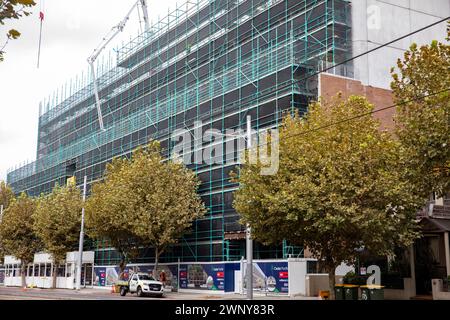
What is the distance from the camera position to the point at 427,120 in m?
19.3

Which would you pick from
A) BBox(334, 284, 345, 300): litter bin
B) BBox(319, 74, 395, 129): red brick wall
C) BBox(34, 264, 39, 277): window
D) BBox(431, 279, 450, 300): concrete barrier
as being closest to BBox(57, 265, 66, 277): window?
BBox(34, 264, 39, 277): window

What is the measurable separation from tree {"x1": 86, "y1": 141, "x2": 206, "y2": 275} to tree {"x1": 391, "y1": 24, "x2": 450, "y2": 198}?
22.8m

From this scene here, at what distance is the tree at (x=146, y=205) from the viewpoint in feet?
132

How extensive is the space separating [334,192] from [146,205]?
748 inches

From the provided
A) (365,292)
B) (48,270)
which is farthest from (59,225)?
(365,292)

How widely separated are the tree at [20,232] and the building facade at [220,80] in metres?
6.77

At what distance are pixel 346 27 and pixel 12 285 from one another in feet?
162

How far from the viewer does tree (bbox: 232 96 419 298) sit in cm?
2462

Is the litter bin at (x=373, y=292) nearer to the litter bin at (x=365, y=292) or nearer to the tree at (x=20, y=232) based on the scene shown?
the litter bin at (x=365, y=292)

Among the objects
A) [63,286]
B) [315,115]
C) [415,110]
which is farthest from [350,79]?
[63,286]

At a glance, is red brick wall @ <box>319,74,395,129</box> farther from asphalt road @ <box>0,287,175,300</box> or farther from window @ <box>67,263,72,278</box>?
window @ <box>67,263,72,278</box>

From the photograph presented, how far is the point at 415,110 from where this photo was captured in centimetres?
2006

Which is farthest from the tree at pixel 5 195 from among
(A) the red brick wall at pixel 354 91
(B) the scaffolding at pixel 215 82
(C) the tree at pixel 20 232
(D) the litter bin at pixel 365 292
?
(D) the litter bin at pixel 365 292
